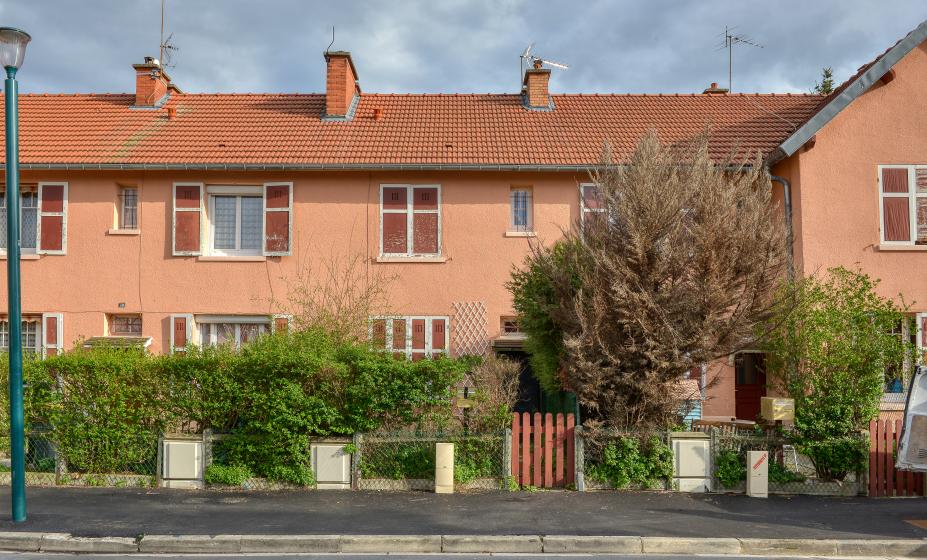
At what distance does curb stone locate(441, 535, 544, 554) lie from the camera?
7785 mm

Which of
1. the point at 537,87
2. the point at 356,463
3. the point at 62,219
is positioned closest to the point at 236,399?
the point at 356,463

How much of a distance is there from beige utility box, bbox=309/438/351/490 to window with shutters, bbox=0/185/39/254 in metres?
8.80

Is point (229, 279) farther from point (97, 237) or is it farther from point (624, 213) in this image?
point (624, 213)

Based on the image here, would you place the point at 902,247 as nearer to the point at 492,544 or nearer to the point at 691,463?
the point at 691,463

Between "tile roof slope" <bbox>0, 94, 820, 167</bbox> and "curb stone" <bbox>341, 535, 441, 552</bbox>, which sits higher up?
"tile roof slope" <bbox>0, 94, 820, 167</bbox>

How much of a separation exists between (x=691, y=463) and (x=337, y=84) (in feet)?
36.6

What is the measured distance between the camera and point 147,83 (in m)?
17.6

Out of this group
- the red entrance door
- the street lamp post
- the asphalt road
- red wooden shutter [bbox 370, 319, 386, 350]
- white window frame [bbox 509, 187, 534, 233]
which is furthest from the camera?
the red entrance door

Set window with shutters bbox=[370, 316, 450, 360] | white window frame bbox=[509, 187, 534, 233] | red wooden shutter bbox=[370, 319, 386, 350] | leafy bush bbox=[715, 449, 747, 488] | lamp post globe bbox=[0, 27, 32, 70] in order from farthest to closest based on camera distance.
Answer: white window frame bbox=[509, 187, 534, 233], window with shutters bbox=[370, 316, 450, 360], red wooden shutter bbox=[370, 319, 386, 350], leafy bush bbox=[715, 449, 747, 488], lamp post globe bbox=[0, 27, 32, 70]

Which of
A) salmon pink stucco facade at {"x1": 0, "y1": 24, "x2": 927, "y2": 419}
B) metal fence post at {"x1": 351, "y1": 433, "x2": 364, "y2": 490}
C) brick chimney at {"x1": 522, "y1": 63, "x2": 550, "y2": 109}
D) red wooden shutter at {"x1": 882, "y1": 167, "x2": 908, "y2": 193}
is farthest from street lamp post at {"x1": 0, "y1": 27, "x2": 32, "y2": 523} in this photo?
red wooden shutter at {"x1": 882, "y1": 167, "x2": 908, "y2": 193}

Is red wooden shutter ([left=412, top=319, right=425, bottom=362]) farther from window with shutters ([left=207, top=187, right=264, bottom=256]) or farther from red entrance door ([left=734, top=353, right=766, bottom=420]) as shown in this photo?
red entrance door ([left=734, top=353, right=766, bottom=420])

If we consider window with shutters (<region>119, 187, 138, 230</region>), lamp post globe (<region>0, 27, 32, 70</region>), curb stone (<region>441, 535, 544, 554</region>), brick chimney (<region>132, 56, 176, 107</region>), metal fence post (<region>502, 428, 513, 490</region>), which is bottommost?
curb stone (<region>441, 535, 544, 554</region>)

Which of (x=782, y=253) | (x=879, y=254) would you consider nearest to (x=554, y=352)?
(x=782, y=253)

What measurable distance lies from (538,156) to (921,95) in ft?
22.9
